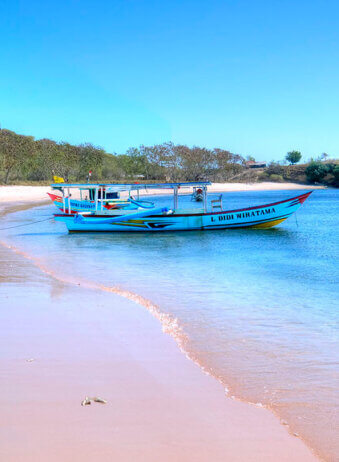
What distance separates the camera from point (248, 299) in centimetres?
839

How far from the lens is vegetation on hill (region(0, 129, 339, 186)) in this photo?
2505 inches

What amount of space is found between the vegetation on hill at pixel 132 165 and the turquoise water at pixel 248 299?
4723 centimetres

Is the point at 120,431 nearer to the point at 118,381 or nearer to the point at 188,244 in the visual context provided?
the point at 118,381

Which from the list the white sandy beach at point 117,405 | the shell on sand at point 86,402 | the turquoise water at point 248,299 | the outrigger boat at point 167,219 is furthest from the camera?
the outrigger boat at point 167,219

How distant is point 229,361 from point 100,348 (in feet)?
4.79

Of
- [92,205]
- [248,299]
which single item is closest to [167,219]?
[92,205]

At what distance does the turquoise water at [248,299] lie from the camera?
14.5 feet

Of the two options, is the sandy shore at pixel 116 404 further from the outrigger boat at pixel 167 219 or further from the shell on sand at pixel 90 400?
the outrigger boat at pixel 167 219

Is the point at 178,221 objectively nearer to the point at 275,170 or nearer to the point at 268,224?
the point at 268,224

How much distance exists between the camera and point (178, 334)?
241 inches

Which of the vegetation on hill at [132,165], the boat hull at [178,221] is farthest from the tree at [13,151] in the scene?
the boat hull at [178,221]

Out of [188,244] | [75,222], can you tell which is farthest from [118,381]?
[75,222]

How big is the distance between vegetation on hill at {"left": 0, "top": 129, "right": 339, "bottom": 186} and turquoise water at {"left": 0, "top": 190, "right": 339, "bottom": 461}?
155 feet

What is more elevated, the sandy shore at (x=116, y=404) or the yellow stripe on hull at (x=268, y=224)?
the sandy shore at (x=116, y=404)
